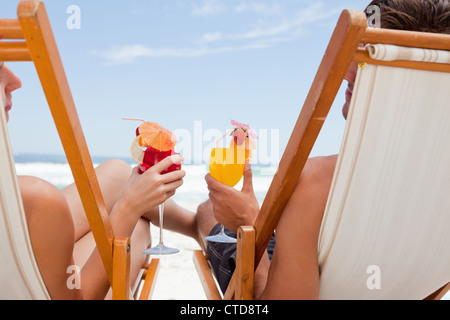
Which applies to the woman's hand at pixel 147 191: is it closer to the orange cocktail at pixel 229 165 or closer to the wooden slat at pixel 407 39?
the orange cocktail at pixel 229 165

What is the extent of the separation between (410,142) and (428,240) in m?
0.38

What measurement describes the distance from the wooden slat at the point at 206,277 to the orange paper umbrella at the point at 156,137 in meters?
0.75

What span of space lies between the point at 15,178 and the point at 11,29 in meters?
0.40

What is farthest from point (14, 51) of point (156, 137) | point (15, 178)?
point (156, 137)

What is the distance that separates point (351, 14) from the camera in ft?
3.23

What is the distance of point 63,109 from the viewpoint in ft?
3.56

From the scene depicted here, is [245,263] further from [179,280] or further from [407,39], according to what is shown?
[179,280]

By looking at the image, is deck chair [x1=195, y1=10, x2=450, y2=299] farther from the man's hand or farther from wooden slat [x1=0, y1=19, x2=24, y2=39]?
wooden slat [x1=0, y1=19, x2=24, y2=39]

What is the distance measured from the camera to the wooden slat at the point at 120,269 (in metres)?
1.38

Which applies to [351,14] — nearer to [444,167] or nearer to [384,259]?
[444,167]

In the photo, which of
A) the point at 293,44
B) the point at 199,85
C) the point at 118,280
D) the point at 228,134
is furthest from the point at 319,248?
the point at 293,44

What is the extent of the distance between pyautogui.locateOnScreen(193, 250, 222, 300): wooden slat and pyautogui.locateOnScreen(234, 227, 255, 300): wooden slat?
590 millimetres


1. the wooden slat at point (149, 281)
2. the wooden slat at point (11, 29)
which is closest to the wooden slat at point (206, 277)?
the wooden slat at point (149, 281)

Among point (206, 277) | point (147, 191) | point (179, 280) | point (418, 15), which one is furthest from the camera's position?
point (179, 280)
